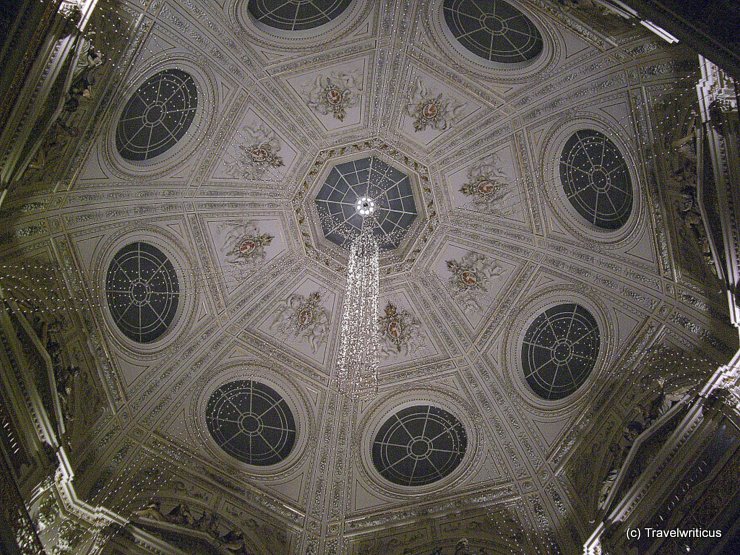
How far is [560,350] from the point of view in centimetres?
1373

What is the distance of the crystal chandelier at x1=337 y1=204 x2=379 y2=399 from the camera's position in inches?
555

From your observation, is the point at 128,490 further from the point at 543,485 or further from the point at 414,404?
the point at 543,485

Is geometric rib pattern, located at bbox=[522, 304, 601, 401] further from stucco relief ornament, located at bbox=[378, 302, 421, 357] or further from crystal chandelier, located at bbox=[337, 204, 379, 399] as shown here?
crystal chandelier, located at bbox=[337, 204, 379, 399]

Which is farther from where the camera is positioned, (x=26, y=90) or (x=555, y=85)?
(x=555, y=85)

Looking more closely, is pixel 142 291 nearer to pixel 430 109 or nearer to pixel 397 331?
pixel 397 331

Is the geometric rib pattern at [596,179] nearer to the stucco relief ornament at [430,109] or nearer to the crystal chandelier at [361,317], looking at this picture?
the stucco relief ornament at [430,109]

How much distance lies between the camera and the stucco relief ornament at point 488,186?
1438 centimetres

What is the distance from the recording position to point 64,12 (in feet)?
28.7

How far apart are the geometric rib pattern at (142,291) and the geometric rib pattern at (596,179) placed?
8239 millimetres

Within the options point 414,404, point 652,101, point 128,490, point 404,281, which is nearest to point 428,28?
point 652,101

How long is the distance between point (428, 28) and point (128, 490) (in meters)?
10.3
